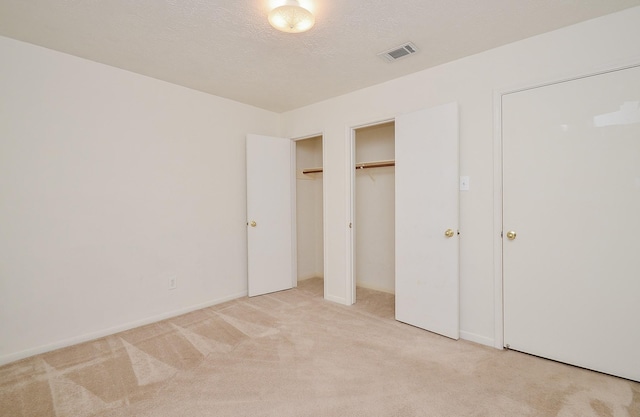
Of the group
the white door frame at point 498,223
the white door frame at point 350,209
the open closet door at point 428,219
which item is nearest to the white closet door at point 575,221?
the white door frame at point 498,223

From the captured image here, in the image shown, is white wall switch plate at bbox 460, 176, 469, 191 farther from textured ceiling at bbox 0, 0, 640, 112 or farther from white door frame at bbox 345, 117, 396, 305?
white door frame at bbox 345, 117, 396, 305

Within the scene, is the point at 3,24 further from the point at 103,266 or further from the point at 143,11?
the point at 103,266

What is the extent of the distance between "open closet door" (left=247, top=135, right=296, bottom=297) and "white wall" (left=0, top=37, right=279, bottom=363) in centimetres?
30

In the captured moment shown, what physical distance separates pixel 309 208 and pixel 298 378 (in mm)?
3055

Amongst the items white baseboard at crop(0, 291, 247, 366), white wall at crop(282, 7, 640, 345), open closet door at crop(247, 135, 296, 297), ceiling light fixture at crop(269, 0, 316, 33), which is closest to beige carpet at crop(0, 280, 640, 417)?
white baseboard at crop(0, 291, 247, 366)

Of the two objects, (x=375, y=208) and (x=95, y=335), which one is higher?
(x=375, y=208)

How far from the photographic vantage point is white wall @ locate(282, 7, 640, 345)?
209 centimetres

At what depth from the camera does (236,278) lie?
3.84 m

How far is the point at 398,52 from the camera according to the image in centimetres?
254

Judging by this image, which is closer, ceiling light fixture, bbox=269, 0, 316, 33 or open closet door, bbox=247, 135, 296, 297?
ceiling light fixture, bbox=269, 0, 316, 33

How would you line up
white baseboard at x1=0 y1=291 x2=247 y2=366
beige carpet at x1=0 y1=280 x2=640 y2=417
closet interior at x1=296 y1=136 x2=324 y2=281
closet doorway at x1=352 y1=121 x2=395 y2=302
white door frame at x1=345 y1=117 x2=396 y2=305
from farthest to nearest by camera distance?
closet interior at x1=296 y1=136 x2=324 y2=281 < closet doorway at x1=352 y1=121 x2=395 y2=302 < white door frame at x1=345 y1=117 x2=396 y2=305 < white baseboard at x1=0 y1=291 x2=247 y2=366 < beige carpet at x1=0 y1=280 x2=640 y2=417

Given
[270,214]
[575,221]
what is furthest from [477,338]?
[270,214]

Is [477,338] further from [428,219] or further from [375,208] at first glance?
[375,208]

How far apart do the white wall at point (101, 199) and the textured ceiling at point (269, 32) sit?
32 cm
